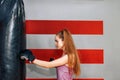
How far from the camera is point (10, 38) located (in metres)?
1.37

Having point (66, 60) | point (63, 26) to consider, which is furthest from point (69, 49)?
point (63, 26)

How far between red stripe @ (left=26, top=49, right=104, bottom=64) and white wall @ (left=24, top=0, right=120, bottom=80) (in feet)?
0.18

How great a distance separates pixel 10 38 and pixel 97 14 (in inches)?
37.1

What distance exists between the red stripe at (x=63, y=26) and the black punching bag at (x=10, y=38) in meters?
0.65

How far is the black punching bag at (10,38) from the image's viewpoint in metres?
1.36

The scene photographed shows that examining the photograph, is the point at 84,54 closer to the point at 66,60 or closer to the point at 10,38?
the point at 66,60

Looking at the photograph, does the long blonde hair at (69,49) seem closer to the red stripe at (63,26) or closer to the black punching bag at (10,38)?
the black punching bag at (10,38)

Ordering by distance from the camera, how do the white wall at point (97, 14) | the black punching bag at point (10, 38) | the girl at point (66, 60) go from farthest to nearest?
the white wall at point (97, 14) < the girl at point (66, 60) < the black punching bag at point (10, 38)

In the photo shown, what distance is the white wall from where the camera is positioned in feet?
6.73

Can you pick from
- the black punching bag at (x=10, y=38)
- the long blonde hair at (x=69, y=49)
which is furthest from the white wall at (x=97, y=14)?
the black punching bag at (x=10, y=38)

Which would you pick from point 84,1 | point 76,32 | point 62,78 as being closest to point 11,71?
point 62,78

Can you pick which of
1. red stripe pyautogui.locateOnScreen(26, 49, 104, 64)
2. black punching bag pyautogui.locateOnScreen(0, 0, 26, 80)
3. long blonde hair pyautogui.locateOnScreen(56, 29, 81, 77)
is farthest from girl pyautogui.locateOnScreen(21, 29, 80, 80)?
red stripe pyautogui.locateOnScreen(26, 49, 104, 64)

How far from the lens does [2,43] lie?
136cm

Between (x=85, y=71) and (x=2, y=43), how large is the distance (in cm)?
93
